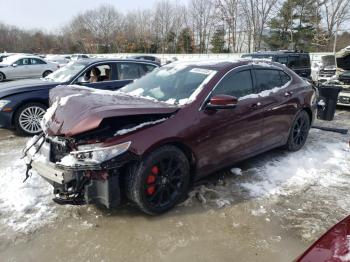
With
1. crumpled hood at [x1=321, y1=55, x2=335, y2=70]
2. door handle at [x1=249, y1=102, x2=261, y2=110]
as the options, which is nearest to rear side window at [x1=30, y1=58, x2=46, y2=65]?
crumpled hood at [x1=321, y1=55, x2=335, y2=70]

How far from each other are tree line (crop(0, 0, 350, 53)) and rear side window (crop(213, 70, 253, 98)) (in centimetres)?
3025

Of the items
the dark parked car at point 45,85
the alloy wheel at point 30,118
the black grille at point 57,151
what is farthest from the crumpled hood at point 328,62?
the black grille at point 57,151

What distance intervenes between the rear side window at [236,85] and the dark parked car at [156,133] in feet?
0.04

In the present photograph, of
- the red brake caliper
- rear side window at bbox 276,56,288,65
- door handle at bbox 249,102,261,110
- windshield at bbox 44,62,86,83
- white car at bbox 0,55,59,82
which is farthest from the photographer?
white car at bbox 0,55,59,82

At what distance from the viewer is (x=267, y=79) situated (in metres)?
5.17

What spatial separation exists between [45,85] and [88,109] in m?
4.32

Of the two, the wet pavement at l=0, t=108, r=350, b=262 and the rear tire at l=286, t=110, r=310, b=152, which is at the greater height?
Answer: the rear tire at l=286, t=110, r=310, b=152

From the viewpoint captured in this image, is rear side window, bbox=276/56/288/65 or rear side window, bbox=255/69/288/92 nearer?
rear side window, bbox=255/69/288/92

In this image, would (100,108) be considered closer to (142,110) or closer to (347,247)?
(142,110)

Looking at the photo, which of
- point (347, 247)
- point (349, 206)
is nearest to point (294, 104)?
point (349, 206)

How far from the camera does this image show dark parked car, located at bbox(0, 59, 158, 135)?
679 cm

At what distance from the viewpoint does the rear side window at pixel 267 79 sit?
16.3 ft

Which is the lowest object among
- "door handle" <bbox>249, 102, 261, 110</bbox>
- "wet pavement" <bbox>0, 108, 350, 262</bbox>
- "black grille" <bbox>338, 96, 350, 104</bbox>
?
"wet pavement" <bbox>0, 108, 350, 262</bbox>

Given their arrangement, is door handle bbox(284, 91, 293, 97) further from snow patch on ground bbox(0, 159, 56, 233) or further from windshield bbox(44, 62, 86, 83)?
windshield bbox(44, 62, 86, 83)
